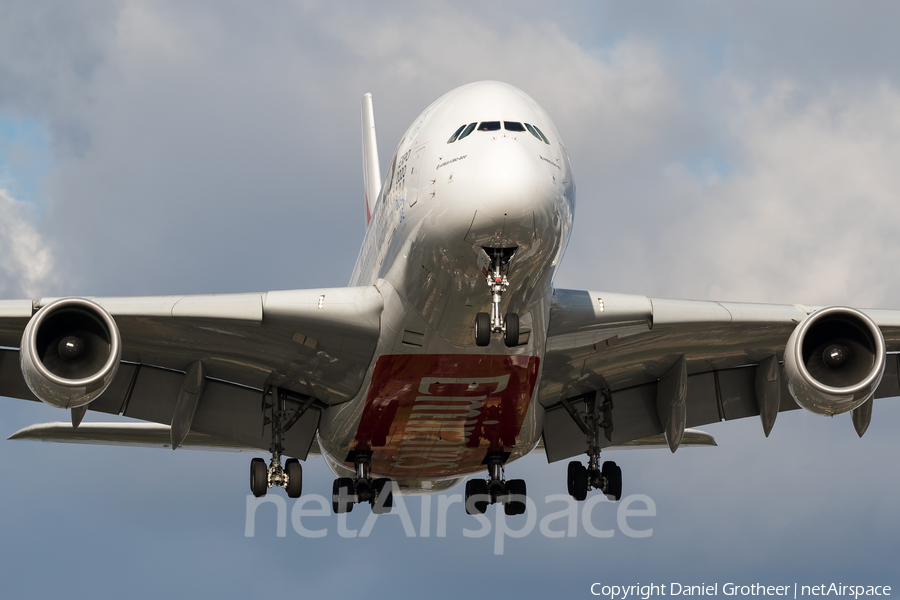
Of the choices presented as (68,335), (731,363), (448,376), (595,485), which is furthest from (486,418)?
(68,335)

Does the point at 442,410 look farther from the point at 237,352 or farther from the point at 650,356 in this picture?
the point at 650,356

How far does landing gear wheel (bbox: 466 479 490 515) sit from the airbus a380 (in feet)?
0.19

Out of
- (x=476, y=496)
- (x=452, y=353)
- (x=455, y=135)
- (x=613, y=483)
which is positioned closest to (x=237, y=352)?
(x=452, y=353)

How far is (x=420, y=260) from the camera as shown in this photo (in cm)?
1600

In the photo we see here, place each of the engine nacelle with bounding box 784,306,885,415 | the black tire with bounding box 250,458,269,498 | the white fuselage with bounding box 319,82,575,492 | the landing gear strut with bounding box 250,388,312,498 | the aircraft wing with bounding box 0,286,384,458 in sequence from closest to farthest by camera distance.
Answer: the white fuselage with bounding box 319,82,575,492 < the aircraft wing with bounding box 0,286,384,458 < the engine nacelle with bounding box 784,306,885,415 < the landing gear strut with bounding box 250,388,312,498 < the black tire with bounding box 250,458,269,498

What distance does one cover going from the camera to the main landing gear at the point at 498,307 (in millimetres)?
15055

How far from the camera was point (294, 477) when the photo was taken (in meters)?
20.9

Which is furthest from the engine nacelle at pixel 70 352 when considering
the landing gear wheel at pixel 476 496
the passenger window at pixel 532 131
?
the landing gear wheel at pixel 476 496

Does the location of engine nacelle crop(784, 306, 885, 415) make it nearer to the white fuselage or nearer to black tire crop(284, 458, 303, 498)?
the white fuselage

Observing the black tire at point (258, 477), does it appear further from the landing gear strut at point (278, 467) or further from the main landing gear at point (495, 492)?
the main landing gear at point (495, 492)

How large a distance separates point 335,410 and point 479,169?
7.28 m

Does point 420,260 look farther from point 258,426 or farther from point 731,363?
point 731,363

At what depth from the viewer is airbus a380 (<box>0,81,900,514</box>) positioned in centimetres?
1538

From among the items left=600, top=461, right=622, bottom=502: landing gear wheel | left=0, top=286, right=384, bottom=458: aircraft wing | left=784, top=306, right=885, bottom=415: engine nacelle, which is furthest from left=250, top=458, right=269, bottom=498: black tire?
left=784, top=306, right=885, bottom=415: engine nacelle
